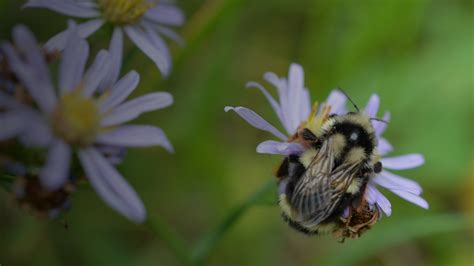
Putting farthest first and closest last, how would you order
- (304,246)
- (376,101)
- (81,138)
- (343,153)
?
(304,246) → (376,101) → (343,153) → (81,138)

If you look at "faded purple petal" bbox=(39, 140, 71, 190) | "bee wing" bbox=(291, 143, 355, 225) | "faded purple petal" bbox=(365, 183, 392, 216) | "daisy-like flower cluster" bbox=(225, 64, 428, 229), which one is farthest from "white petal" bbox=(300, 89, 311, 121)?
"faded purple petal" bbox=(39, 140, 71, 190)

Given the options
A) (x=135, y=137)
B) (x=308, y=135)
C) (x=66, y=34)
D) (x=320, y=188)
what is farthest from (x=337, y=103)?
(x=66, y=34)

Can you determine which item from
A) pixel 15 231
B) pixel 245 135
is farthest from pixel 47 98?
pixel 245 135

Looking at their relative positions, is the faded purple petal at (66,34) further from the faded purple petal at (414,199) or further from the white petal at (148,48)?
the faded purple petal at (414,199)

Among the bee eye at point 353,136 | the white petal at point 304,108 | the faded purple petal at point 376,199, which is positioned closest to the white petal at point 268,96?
the white petal at point 304,108

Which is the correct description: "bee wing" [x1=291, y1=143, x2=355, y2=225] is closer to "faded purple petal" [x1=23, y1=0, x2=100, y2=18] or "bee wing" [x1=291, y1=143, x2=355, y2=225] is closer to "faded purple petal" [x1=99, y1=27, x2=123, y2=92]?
"faded purple petal" [x1=99, y1=27, x2=123, y2=92]

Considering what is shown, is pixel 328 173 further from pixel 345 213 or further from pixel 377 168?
pixel 377 168

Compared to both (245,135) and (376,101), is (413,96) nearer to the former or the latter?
(245,135)
